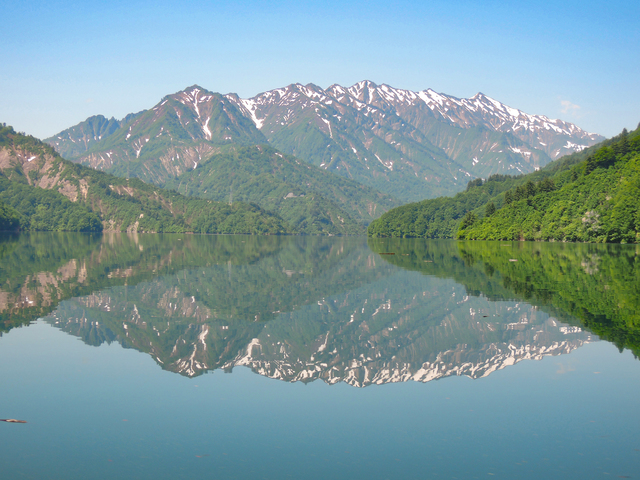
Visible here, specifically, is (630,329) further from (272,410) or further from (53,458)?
(53,458)

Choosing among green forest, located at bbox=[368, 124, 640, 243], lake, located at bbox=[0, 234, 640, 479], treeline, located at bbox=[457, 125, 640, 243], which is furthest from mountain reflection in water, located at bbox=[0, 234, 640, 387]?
green forest, located at bbox=[368, 124, 640, 243]

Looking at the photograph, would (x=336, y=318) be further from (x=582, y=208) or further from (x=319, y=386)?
(x=582, y=208)

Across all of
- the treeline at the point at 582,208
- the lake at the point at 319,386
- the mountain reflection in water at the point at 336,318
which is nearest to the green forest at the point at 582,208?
the treeline at the point at 582,208

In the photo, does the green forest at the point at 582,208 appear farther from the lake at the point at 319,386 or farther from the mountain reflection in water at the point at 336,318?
the lake at the point at 319,386

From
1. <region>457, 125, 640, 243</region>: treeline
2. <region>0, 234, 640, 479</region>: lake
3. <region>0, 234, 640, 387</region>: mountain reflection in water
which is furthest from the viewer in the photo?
<region>457, 125, 640, 243</region>: treeline

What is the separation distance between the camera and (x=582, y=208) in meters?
137

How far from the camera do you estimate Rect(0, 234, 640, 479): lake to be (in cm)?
1076

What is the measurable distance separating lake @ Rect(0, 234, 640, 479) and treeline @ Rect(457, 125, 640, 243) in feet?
317

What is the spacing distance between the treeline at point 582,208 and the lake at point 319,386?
96.5 meters

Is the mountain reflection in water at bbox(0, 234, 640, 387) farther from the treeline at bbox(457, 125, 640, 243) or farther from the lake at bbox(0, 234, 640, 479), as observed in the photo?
the treeline at bbox(457, 125, 640, 243)

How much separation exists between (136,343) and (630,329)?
19.6 metres

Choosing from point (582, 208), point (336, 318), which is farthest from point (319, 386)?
point (582, 208)

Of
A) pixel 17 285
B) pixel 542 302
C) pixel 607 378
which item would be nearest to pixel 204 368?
pixel 607 378

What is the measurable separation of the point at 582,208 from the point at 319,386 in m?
139
